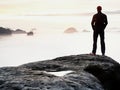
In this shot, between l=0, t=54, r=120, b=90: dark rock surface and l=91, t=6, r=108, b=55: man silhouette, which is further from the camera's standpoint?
l=91, t=6, r=108, b=55: man silhouette

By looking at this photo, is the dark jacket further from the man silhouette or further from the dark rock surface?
the dark rock surface

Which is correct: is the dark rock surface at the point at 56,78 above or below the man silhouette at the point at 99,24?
below

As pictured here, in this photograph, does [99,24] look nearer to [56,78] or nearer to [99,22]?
[99,22]

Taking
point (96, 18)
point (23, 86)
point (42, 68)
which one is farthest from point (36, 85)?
point (96, 18)

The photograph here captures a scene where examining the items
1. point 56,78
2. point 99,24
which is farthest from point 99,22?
point 56,78

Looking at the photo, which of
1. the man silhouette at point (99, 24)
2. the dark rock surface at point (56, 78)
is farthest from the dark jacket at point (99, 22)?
the dark rock surface at point (56, 78)

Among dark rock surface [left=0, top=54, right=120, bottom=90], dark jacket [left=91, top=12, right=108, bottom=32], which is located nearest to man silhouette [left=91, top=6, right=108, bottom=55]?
dark jacket [left=91, top=12, right=108, bottom=32]

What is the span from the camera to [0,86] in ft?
43.2

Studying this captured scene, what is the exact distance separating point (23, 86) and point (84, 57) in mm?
11246

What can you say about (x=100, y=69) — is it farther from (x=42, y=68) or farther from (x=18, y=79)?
(x=18, y=79)

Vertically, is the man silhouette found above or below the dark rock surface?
above

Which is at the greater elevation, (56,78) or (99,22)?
(99,22)

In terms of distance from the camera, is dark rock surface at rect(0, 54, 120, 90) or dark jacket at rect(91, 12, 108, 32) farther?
dark jacket at rect(91, 12, 108, 32)

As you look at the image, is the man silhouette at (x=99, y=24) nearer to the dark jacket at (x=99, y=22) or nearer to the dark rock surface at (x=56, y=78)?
the dark jacket at (x=99, y=22)
